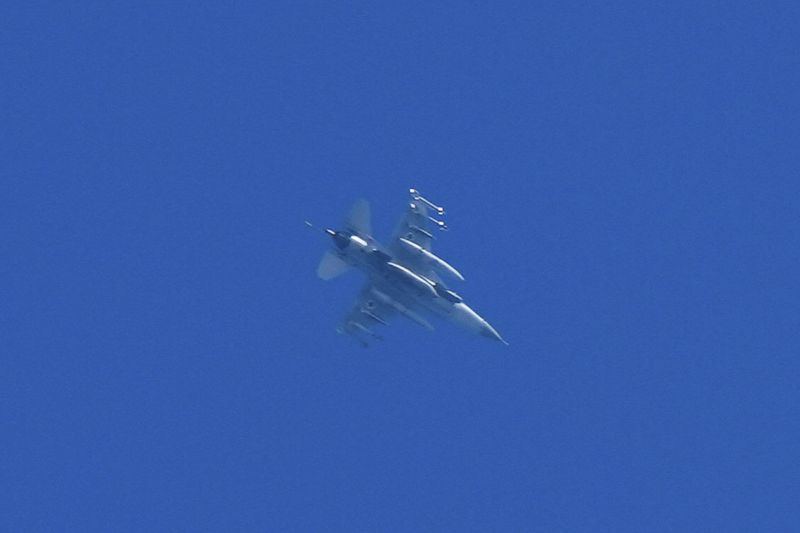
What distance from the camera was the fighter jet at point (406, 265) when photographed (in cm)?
11075

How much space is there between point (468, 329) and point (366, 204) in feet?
28.1

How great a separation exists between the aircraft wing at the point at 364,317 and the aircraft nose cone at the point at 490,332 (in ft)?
15.7

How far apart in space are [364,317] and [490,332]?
21.9 feet

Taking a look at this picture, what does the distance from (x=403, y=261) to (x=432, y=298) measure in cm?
238

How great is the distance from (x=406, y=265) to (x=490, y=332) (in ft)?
19.2

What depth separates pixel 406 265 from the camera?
11175cm

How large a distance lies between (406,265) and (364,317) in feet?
15.7

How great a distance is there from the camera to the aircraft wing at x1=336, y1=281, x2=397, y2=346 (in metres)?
115

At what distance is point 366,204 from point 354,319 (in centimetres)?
735

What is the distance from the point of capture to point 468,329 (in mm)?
113312

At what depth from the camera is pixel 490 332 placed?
11369cm

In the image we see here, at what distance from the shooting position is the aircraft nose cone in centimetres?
11356

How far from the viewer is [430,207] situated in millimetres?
111312

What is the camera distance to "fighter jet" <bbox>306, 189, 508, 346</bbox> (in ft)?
363
